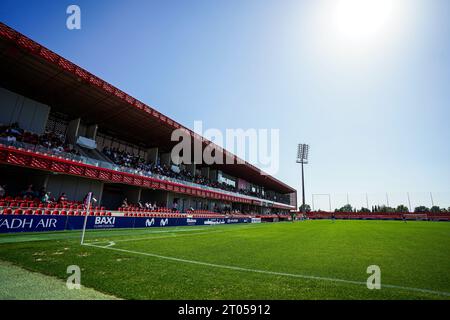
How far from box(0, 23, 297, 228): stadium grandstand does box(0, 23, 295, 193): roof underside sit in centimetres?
6

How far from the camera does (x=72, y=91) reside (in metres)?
20.1

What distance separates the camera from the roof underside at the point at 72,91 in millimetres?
15383

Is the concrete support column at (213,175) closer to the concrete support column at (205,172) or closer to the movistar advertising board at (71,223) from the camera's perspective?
the concrete support column at (205,172)

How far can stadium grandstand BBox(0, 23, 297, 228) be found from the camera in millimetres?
15086

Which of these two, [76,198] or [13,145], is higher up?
[13,145]

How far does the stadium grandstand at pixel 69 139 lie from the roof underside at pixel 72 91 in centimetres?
6

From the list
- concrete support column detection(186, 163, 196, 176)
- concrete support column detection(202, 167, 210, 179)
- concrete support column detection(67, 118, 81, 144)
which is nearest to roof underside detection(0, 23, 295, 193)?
concrete support column detection(67, 118, 81, 144)

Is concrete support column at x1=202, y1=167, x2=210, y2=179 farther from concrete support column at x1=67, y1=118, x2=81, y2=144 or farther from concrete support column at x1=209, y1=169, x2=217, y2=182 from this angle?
concrete support column at x1=67, y1=118, x2=81, y2=144

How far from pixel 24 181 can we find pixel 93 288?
21323 millimetres

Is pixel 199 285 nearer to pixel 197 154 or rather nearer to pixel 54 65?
pixel 54 65

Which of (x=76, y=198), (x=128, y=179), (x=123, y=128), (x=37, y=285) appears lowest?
(x=37, y=285)
